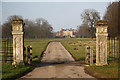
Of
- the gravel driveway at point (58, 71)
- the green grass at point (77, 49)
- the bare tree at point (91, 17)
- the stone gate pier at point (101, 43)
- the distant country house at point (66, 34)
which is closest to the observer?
the gravel driveway at point (58, 71)

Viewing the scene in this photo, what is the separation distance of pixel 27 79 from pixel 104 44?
5.58 metres

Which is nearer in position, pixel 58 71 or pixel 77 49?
pixel 58 71

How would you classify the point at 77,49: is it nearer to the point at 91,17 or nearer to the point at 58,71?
the point at 58,71

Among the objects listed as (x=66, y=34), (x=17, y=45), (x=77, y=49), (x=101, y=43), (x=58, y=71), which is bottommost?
(x=58, y=71)

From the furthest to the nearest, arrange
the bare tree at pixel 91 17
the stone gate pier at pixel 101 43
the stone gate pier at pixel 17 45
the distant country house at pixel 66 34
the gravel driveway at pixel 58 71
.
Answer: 1. the distant country house at pixel 66 34
2. the bare tree at pixel 91 17
3. the stone gate pier at pixel 101 43
4. the stone gate pier at pixel 17 45
5. the gravel driveway at pixel 58 71

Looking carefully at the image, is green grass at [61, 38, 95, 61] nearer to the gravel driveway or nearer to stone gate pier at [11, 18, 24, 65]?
the gravel driveway

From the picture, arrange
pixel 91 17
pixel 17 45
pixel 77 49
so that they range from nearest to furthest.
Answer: pixel 17 45 → pixel 77 49 → pixel 91 17

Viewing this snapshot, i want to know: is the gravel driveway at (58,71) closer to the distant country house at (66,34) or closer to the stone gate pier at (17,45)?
the stone gate pier at (17,45)

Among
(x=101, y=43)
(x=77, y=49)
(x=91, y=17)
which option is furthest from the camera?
(x=91, y=17)

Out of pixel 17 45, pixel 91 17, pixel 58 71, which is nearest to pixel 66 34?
pixel 91 17

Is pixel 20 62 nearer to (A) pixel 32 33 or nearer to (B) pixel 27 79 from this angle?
(B) pixel 27 79

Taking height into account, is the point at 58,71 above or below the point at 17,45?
below

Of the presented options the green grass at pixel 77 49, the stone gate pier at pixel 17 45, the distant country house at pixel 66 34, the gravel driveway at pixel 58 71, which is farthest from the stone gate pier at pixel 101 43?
the distant country house at pixel 66 34

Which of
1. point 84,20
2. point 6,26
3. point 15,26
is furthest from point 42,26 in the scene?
point 15,26
